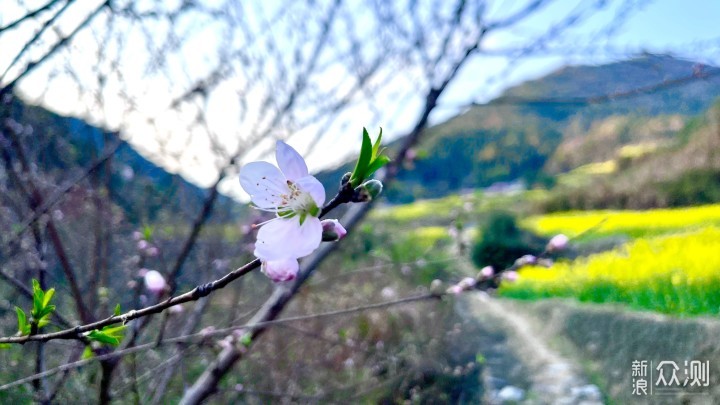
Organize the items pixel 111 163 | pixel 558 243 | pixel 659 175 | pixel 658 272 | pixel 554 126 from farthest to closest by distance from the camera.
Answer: pixel 554 126 < pixel 659 175 < pixel 658 272 < pixel 111 163 < pixel 558 243

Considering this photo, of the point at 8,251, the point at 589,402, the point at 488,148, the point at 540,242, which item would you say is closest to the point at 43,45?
the point at 8,251

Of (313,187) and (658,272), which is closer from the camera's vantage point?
(313,187)

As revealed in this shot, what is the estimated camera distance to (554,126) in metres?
9.96

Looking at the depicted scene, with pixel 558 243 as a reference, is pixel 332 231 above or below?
above

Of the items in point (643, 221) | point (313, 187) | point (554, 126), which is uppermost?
point (554, 126)

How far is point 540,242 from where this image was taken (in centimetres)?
639

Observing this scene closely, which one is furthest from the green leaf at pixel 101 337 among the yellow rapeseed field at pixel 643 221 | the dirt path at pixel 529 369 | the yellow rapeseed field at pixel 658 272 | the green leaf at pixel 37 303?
the dirt path at pixel 529 369

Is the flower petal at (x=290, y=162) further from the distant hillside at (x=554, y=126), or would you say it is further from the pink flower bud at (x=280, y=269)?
the distant hillside at (x=554, y=126)

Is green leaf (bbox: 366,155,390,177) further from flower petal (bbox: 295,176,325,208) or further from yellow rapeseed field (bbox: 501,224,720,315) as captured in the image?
yellow rapeseed field (bbox: 501,224,720,315)

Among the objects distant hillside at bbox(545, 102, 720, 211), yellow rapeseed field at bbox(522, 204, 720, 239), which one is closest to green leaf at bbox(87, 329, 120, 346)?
yellow rapeseed field at bbox(522, 204, 720, 239)

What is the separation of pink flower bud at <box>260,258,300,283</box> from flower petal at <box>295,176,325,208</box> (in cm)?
7

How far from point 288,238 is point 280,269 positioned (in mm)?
33

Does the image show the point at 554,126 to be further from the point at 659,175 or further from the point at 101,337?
the point at 101,337

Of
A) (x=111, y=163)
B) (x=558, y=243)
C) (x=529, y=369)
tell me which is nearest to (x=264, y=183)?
(x=558, y=243)
